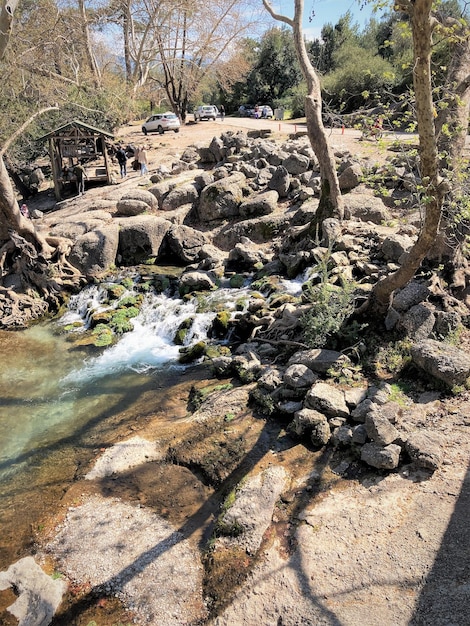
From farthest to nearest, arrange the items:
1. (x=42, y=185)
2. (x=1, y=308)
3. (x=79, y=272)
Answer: (x=42, y=185), (x=79, y=272), (x=1, y=308)

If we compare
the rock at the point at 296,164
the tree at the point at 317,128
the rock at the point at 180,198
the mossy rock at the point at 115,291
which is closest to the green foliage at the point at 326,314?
the tree at the point at 317,128

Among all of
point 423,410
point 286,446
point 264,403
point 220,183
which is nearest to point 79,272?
point 220,183

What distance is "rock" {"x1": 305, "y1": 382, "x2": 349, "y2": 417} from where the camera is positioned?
678 cm

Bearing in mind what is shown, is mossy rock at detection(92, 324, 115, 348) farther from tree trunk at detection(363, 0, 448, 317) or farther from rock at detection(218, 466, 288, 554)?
tree trunk at detection(363, 0, 448, 317)

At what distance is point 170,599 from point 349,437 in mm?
2992

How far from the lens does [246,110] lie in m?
42.7

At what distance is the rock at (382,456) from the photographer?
5.85 meters

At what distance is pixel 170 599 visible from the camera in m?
4.92

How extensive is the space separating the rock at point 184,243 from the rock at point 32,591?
10.6 m

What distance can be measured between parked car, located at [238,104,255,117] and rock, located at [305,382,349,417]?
38720 millimetres

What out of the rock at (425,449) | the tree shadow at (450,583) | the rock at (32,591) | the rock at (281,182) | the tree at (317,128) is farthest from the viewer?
the rock at (281,182)

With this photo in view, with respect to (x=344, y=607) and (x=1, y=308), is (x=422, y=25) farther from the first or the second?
(x=1, y=308)

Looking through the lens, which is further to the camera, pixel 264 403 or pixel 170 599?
pixel 264 403

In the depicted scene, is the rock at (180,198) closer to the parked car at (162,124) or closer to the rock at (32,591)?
the rock at (32,591)
